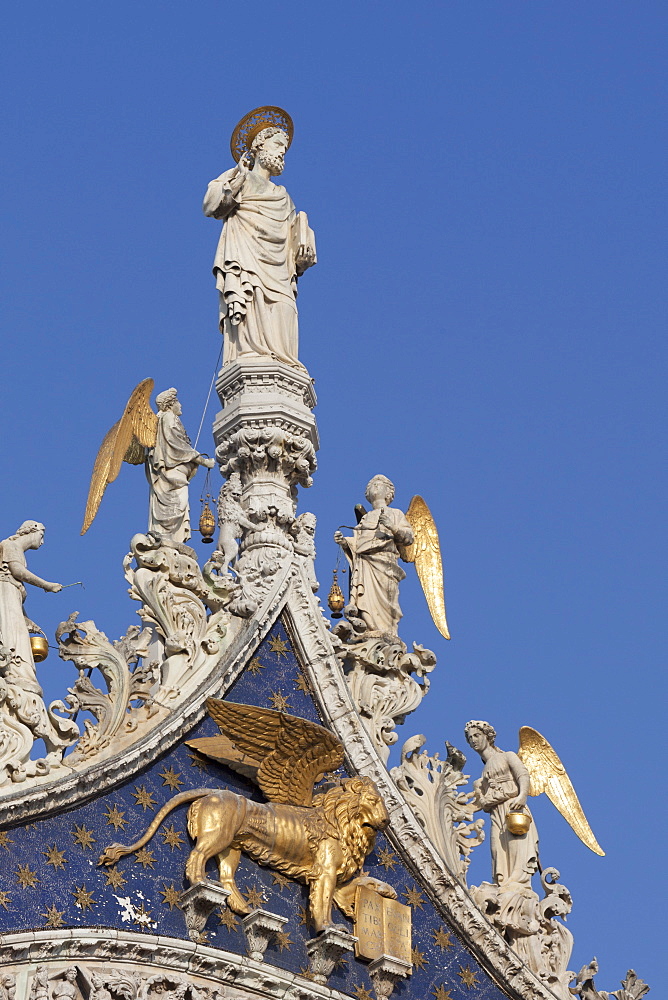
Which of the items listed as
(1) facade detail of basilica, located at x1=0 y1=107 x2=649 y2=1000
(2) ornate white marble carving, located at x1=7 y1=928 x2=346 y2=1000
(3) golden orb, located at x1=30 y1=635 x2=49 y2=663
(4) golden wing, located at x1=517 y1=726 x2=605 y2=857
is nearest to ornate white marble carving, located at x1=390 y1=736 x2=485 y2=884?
(1) facade detail of basilica, located at x1=0 y1=107 x2=649 y2=1000

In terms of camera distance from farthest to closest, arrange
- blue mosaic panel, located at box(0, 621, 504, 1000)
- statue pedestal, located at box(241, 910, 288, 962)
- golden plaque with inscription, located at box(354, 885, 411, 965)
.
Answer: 1. golden plaque with inscription, located at box(354, 885, 411, 965)
2. statue pedestal, located at box(241, 910, 288, 962)
3. blue mosaic panel, located at box(0, 621, 504, 1000)

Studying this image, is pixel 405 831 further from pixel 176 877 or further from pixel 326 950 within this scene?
pixel 176 877

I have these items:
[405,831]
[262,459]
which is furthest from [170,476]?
[405,831]

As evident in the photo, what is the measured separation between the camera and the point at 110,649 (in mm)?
21000

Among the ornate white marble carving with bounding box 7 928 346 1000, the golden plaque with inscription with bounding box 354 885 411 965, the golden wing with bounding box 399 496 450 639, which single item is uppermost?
the golden wing with bounding box 399 496 450 639

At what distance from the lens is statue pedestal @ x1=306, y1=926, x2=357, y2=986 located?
2066 centimetres

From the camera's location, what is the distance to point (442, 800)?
75.0ft

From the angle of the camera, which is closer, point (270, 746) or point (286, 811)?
point (286, 811)

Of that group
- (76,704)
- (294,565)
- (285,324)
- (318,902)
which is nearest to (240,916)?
(318,902)

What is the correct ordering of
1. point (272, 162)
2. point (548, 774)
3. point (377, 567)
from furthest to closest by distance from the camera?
point (272, 162) < point (548, 774) < point (377, 567)

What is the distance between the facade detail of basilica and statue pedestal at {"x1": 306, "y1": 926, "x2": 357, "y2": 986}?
0.02 meters

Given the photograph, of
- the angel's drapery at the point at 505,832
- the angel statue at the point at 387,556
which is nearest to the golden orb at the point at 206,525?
the angel statue at the point at 387,556

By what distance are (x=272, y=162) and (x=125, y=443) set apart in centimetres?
432

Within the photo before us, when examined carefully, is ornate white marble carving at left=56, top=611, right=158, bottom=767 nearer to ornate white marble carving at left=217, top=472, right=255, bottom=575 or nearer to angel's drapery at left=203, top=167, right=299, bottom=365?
ornate white marble carving at left=217, top=472, right=255, bottom=575
